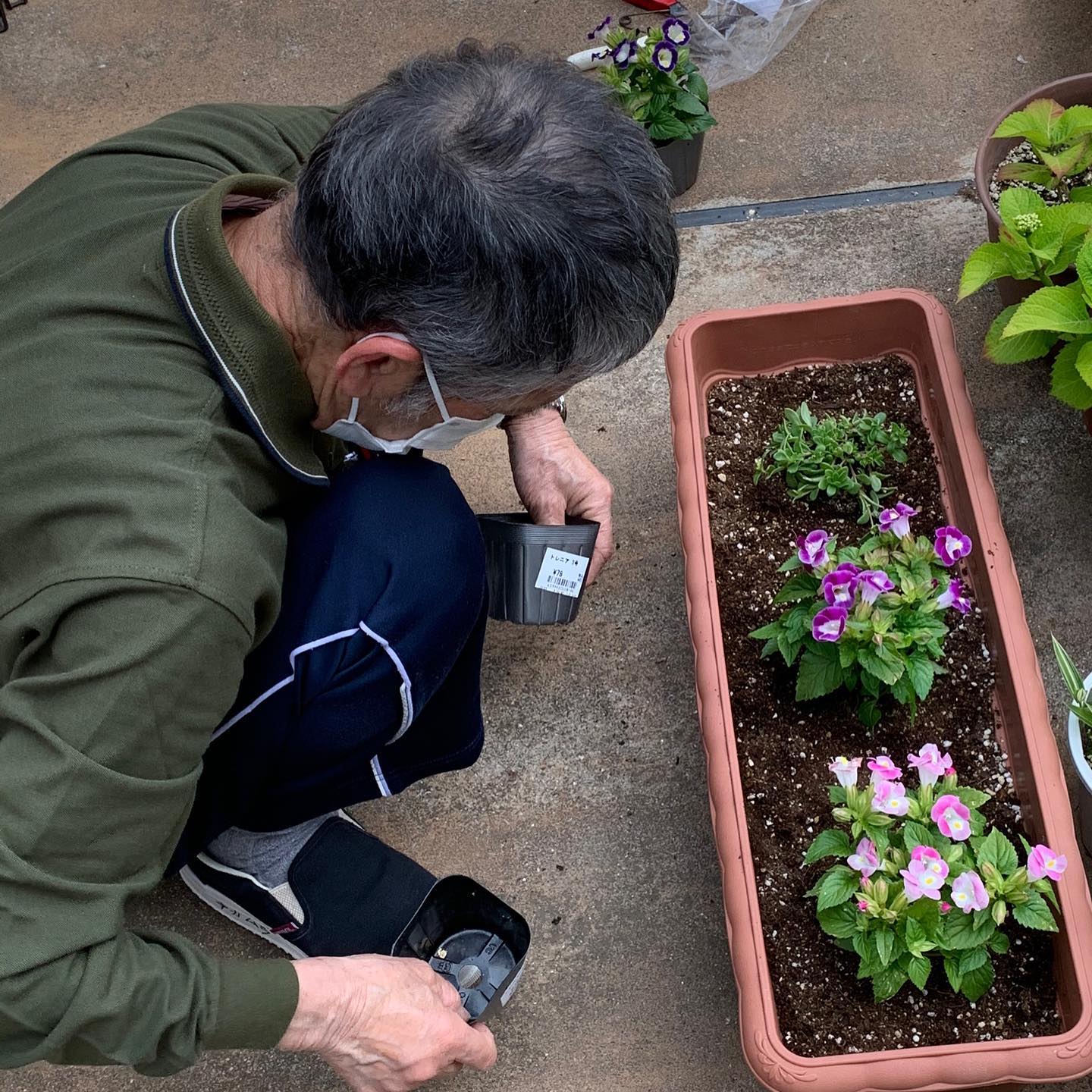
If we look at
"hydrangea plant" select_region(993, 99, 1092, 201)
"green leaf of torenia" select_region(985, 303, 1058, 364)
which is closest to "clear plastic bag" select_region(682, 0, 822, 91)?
"hydrangea plant" select_region(993, 99, 1092, 201)

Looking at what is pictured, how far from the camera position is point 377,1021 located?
1405mm

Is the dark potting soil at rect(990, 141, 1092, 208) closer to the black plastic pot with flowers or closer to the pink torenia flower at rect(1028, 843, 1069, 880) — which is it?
the black plastic pot with flowers

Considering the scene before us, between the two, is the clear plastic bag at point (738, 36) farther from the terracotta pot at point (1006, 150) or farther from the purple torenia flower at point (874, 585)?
the purple torenia flower at point (874, 585)

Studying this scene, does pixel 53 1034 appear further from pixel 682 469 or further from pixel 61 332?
pixel 682 469

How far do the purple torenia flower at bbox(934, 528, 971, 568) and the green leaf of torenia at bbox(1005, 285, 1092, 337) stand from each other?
1.09ft

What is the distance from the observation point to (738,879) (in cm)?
159

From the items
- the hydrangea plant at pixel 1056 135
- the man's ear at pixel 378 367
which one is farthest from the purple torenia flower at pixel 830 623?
the hydrangea plant at pixel 1056 135

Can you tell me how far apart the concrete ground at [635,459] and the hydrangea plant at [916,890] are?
376 mm

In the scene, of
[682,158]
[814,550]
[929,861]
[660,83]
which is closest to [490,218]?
[814,550]

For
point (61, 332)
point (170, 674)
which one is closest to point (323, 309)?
point (61, 332)

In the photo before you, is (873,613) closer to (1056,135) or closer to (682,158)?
(1056,135)

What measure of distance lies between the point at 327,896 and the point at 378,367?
3.05 feet

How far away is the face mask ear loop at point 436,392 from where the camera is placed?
4.28 feet

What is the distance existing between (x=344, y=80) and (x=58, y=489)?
6.62 ft
